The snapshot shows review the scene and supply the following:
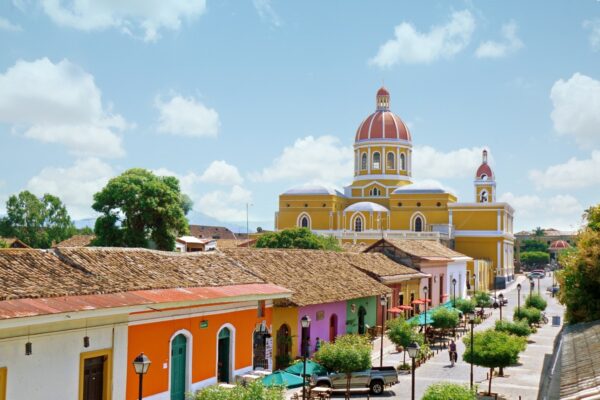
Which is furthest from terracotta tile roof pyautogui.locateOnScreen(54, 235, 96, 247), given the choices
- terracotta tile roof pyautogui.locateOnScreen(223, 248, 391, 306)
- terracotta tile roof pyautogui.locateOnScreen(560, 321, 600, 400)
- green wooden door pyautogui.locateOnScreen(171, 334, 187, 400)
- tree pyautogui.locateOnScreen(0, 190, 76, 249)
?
terracotta tile roof pyautogui.locateOnScreen(560, 321, 600, 400)

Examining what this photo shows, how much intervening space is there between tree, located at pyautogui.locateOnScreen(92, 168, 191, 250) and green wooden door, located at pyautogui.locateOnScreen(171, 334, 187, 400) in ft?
89.9

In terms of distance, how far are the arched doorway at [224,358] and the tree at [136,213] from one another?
25712 mm

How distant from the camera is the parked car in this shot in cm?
2034

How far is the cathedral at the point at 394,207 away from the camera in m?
72.2

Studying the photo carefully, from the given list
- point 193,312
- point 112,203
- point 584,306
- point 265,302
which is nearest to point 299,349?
point 265,302

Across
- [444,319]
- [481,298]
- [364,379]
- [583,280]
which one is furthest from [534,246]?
[364,379]

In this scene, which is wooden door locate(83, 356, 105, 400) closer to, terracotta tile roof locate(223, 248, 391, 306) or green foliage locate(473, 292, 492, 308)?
terracotta tile roof locate(223, 248, 391, 306)

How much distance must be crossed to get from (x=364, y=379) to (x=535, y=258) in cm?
10286

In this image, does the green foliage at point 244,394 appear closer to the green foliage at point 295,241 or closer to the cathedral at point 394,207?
the green foliage at point 295,241

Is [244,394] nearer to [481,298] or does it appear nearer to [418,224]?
[481,298]

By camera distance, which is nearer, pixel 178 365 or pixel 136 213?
pixel 178 365

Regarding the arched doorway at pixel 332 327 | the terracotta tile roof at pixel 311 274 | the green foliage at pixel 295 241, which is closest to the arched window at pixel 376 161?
the green foliage at pixel 295 241

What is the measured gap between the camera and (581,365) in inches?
393

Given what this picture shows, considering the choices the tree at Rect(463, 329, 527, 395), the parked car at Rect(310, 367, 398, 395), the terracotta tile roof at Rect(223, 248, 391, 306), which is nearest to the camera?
the parked car at Rect(310, 367, 398, 395)
